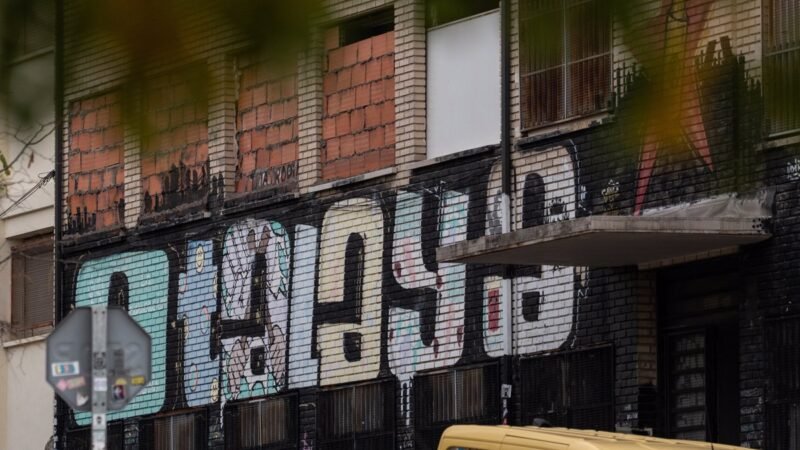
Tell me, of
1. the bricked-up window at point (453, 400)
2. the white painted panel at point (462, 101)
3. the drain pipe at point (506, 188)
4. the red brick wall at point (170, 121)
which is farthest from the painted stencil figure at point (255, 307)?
the red brick wall at point (170, 121)

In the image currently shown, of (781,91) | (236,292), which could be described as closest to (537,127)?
(236,292)

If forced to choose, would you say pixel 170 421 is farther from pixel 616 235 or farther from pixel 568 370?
pixel 616 235

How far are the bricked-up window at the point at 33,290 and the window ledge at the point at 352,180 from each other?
5.57m

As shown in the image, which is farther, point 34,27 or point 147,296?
point 147,296

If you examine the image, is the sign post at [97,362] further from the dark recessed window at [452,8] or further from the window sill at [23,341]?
the window sill at [23,341]

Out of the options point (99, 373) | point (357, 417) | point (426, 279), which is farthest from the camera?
point (357, 417)

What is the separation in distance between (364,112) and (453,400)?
137 inches

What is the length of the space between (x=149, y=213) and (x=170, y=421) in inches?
109

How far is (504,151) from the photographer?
1859 cm

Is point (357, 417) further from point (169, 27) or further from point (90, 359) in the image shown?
point (169, 27)

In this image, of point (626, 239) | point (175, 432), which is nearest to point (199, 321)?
point (175, 432)

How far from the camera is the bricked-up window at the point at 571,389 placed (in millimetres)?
17359

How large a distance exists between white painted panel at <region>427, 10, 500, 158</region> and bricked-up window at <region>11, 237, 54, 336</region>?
753cm

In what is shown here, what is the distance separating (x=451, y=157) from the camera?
1942cm
